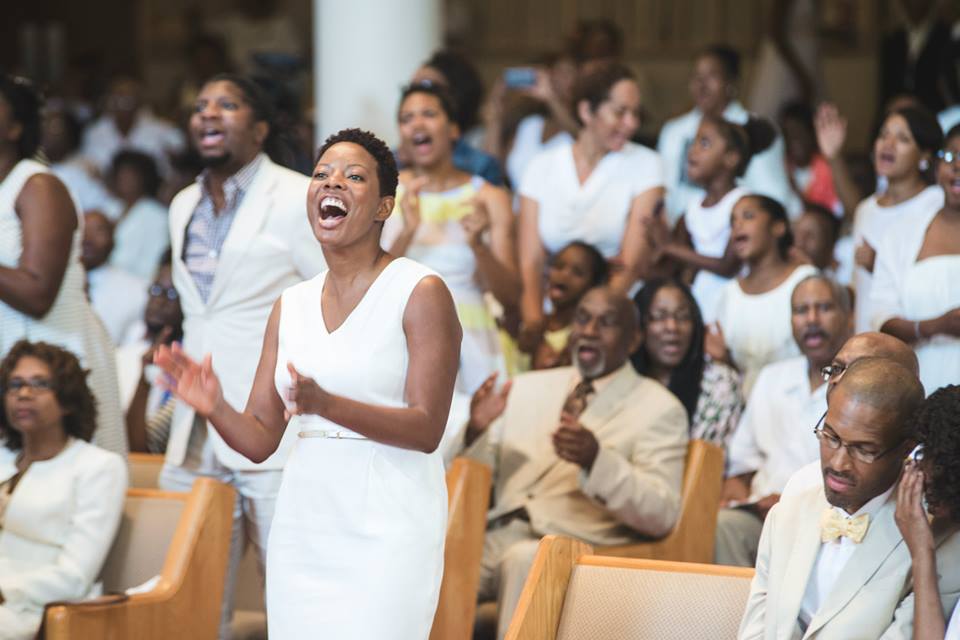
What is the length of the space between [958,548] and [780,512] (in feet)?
1.37

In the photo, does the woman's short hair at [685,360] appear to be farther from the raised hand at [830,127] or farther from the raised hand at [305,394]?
the raised hand at [305,394]

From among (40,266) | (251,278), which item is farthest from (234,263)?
(40,266)

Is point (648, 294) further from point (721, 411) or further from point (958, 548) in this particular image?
point (958, 548)

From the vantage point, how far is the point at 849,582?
11.1 feet

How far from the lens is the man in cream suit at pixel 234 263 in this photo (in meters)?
4.66

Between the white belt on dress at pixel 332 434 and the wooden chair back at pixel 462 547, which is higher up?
the white belt on dress at pixel 332 434

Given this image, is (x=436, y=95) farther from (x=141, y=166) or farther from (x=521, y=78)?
(x=141, y=166)

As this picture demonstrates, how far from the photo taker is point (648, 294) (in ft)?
18.9

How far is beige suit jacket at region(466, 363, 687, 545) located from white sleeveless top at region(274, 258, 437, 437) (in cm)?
163

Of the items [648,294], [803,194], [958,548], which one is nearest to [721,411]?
[648,294]

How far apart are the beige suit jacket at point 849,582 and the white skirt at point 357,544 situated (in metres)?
0.74

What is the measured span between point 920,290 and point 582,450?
1242 millimetres

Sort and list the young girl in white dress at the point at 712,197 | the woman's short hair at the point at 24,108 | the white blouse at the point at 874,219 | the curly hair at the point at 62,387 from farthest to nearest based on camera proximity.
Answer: the young girl in white dress at the point at 712,197 → the white blouse at the point at 874,219 → the woman's short hair at the point at 24,108 → the curly hair at the point at 62,387

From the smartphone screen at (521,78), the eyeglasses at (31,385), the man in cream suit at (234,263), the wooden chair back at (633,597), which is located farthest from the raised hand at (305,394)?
the smartphone screen at (521,78)
